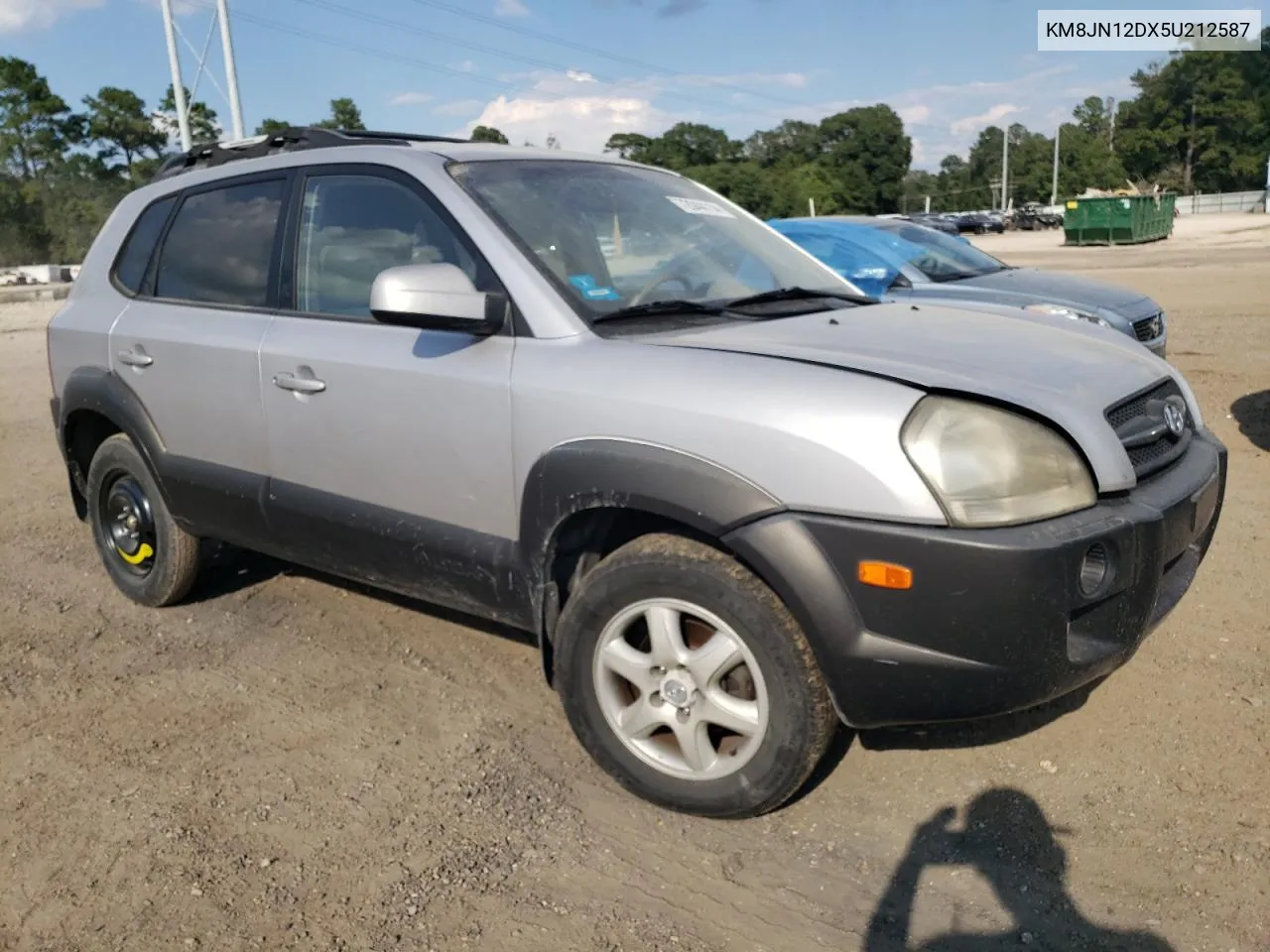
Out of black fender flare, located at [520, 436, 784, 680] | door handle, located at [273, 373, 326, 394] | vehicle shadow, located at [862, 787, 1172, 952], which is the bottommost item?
vehicle shadow, located at [862, 787, 1172, 952]

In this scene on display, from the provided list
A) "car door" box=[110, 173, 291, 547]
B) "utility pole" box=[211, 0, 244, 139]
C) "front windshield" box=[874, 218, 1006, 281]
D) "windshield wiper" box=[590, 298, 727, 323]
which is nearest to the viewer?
"windshield wiper" box=[590, 298, 727, 323]

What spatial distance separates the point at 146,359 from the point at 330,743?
1.84m

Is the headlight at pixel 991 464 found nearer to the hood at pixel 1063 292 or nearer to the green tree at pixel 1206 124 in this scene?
the hood at pixel 1063 292

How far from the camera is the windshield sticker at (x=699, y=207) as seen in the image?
3.94 m

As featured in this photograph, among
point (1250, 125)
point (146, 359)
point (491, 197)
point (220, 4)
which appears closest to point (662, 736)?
point (491, 197)

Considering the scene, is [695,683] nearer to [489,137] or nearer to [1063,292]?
[1063,292]

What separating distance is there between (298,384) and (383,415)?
0.44m

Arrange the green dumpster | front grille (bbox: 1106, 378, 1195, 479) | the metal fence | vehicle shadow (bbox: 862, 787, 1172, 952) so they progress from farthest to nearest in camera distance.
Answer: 1. the metal fence
2. the green dumpster
3. front grille (bbox: 1106, 378, 1195, 479)
4. vehicle shadow (bbox: 862, 787, 1172, 952)

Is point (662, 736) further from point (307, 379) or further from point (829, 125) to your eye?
point (829, 125)

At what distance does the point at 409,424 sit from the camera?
3.31 meters

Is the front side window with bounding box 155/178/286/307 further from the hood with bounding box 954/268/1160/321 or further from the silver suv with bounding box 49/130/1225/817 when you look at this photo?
the hood with bounding box 954/268/1160/321

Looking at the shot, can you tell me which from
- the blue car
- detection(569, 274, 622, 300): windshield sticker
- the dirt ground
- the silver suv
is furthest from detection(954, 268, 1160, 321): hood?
detection(569, 274, 622, 300): windshield sticker

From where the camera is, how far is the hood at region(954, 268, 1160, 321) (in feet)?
27.5

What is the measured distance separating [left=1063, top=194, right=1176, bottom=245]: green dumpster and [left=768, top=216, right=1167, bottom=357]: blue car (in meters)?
30.6
